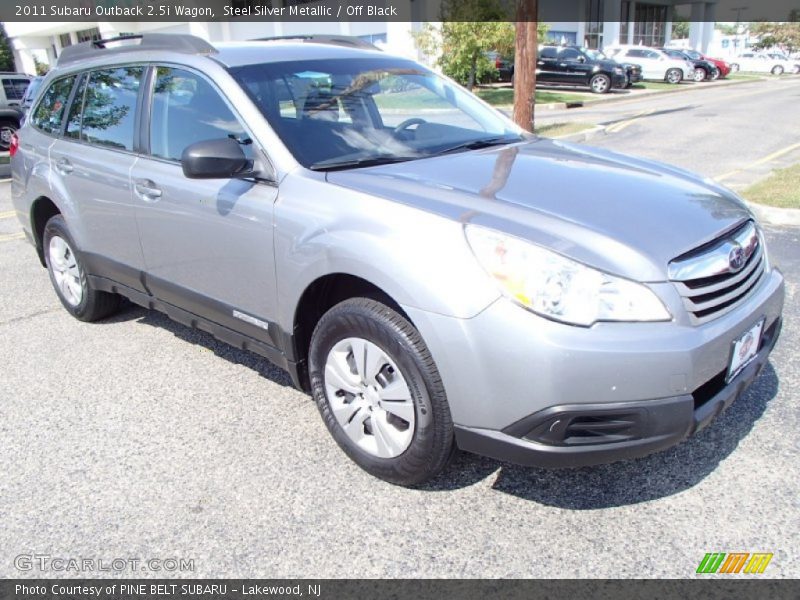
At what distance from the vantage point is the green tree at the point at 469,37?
69.5 feet

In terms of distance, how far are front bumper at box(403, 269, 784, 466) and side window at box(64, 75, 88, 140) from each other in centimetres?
313

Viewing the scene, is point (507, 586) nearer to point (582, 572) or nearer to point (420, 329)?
point (582, 572)

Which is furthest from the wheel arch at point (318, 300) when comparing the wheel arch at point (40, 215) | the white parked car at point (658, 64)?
the white parked car at point (658, 64)

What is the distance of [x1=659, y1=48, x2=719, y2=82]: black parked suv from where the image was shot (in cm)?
3462

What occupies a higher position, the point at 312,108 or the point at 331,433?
the point at 312,108

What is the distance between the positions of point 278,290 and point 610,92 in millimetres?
28660

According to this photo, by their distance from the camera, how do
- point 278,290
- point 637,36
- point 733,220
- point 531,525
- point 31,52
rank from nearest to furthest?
point 531,525 < point 733,220 < point 278,290 < point 637,36 < point 31,52

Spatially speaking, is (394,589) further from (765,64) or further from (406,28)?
(765,64)

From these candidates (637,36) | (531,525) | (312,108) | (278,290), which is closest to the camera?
(531,525)

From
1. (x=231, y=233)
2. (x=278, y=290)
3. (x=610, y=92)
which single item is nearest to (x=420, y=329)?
(x=278, y=290)

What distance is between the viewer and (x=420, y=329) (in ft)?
8.07

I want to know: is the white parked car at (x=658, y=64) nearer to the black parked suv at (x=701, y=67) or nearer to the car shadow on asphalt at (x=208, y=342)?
the black parked suv at (x=701, y=67)

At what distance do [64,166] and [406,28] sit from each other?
26.5 m

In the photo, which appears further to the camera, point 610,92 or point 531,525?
point 610,92
